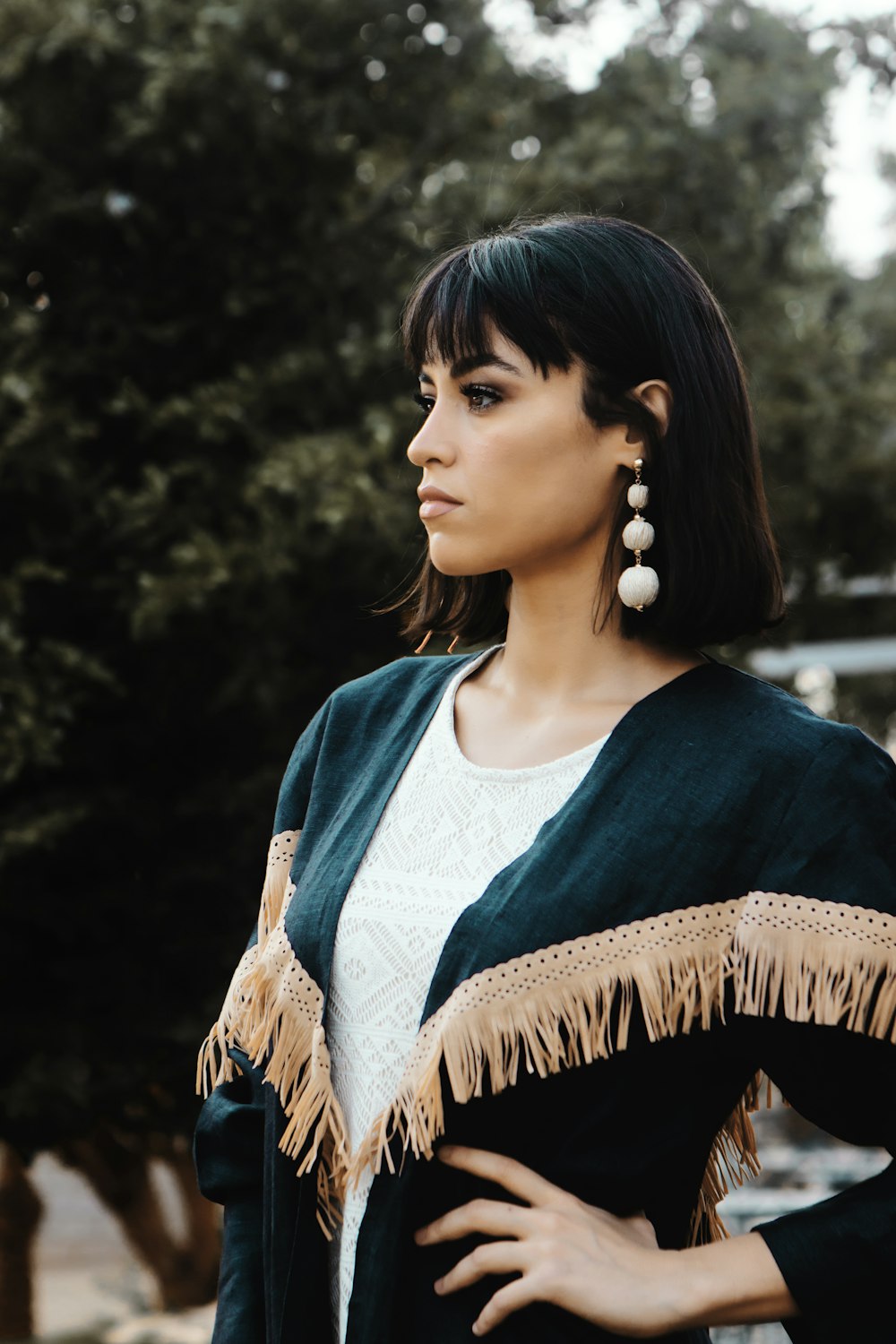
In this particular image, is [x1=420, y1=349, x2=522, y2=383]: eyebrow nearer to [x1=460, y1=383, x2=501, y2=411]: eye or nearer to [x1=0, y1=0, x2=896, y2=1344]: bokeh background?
[x1=460, y1=383, x2=501, y2=411]: eye

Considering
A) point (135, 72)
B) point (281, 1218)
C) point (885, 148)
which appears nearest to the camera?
point (281, 1218)

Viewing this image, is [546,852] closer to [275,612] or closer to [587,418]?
[587,418]

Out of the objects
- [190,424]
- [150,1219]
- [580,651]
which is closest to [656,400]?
[580,651]

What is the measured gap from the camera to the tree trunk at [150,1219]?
3377mm

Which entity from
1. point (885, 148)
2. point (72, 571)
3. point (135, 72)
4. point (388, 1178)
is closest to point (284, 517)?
point (72, 571)

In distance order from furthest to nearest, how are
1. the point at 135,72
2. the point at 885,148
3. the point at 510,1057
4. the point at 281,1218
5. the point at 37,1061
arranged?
the point at 885,148, the point at 135,72, the point at 37,1061, the point at 281,1218, the point at 510,1057

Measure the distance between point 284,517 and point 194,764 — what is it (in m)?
0.62

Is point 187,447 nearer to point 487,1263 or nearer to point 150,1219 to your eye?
point 150,1219

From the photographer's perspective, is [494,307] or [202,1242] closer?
[494,307]

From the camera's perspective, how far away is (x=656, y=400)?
138cm

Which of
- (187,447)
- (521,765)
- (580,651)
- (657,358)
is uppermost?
(187,447)

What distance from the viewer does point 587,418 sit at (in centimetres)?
136

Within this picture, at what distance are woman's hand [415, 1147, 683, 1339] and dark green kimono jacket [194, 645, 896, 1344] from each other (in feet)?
0.10

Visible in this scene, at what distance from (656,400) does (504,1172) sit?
76 centimetres
